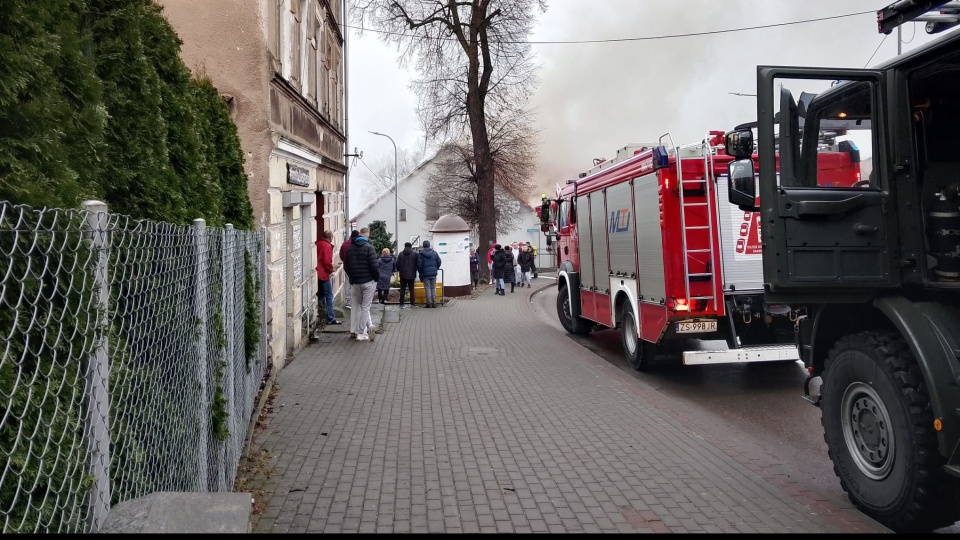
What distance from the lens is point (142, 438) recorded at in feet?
8.82

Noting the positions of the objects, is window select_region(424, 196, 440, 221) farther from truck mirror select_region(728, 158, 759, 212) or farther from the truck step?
truck mirror select_region(728, 158, 759, 212)

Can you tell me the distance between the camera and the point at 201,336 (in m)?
3.82

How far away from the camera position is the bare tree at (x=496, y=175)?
37.7 m

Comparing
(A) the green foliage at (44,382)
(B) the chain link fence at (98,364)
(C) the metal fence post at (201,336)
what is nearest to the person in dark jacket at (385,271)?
(C) the metal fence post at (201,336)

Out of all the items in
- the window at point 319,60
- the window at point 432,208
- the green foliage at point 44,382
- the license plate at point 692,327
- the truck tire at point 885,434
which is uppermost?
the window at point 432,208

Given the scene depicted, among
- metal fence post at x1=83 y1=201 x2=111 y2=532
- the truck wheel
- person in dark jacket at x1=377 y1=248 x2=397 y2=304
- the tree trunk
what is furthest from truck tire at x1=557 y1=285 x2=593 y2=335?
the tree trunk

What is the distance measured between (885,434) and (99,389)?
431 centimetres

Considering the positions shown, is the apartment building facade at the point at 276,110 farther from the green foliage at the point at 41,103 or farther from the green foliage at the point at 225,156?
the green foliage at the point at 41,103

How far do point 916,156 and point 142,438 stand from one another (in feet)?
14.9

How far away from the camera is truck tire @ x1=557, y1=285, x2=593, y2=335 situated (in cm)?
1477

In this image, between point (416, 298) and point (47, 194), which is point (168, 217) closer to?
point (47, 194)

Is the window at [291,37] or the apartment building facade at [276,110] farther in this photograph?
the window at [291,37]

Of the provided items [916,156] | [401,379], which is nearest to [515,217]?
[401,379]

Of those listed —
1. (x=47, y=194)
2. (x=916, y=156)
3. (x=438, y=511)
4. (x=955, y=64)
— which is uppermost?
(x=955, y=64)
